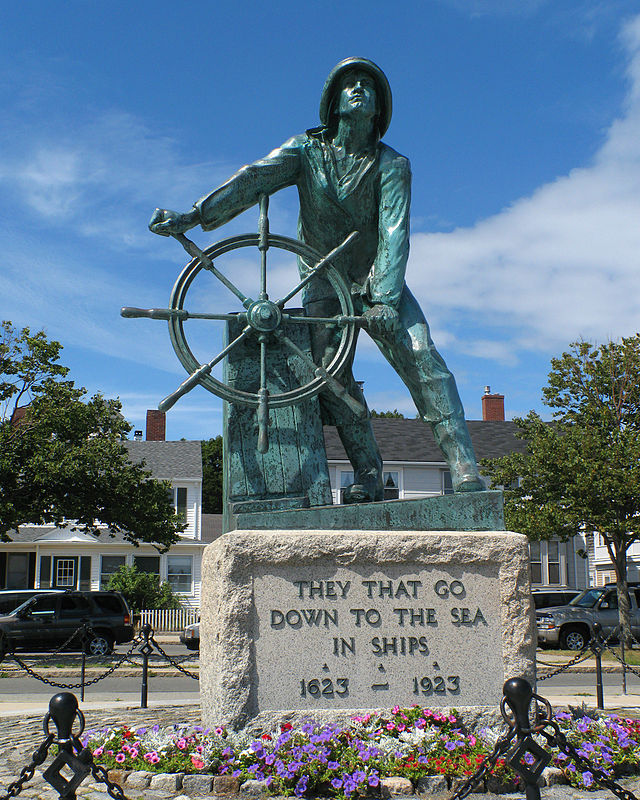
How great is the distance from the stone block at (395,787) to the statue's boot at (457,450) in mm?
1857

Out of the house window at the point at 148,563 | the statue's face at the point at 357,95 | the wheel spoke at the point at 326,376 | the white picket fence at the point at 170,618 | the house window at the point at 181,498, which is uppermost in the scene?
the statue's face at the point at 357,95

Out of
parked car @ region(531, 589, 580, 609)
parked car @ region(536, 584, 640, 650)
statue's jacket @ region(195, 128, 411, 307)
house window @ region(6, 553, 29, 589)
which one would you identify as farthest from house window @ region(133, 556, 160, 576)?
statue's jacket @ region(195, 128, 411, 307)

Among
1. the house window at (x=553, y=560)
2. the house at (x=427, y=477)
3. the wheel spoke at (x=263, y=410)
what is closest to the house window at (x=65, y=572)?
the house at (x=427, y=477)

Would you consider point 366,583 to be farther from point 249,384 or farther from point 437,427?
point 249,384

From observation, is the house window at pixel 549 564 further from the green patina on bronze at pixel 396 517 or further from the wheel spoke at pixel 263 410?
the wheel spoke at pixel 263 410

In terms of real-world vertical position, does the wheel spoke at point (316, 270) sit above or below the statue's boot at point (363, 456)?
above

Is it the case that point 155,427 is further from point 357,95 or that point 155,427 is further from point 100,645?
point 357,95

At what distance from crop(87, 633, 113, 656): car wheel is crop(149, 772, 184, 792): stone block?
15370mm

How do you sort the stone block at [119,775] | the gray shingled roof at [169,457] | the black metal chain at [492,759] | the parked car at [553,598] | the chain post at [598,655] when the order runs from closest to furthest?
the black metal chain at [492,759], the stone block at [119,775], the chain post at [598,655], the parked car at [553,598], the gray shingled roof at [169,457]

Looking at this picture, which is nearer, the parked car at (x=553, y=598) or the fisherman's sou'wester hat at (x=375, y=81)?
the fisherman's sou'wester hat at (x=375, y=81)

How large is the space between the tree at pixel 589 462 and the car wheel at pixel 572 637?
1.04 m

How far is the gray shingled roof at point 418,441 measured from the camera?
3384 cm

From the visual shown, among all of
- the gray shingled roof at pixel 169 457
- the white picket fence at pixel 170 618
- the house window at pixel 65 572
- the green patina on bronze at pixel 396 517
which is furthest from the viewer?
the gray shingled roof at pixel 169 457

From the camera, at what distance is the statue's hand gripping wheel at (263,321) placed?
17.8 ft
